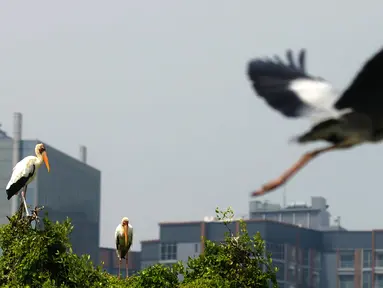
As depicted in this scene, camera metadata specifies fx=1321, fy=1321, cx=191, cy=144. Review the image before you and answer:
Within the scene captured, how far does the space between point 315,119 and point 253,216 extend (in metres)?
178

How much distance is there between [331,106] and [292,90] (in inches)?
18.2

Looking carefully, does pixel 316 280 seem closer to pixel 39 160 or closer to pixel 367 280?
pixel 367 280

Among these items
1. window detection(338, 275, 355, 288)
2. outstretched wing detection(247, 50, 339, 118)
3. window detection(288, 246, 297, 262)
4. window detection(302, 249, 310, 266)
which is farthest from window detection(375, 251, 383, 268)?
outstretched wing detection(247, 50, 339, 118)

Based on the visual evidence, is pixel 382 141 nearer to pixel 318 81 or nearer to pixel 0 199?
pixel 318 81

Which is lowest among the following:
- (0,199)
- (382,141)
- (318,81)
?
(382,141)

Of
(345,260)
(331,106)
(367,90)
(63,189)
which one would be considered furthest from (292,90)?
(345,260)

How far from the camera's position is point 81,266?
72.0 ft

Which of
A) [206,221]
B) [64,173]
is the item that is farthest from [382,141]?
[206,221]

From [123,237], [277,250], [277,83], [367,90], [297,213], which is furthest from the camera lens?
[297,213]

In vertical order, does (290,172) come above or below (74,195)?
below

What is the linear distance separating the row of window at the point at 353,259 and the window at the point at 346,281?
1.77 m

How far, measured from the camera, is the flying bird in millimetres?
3756

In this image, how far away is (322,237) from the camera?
577ft

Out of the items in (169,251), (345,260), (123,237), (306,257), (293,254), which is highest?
(169,251)
